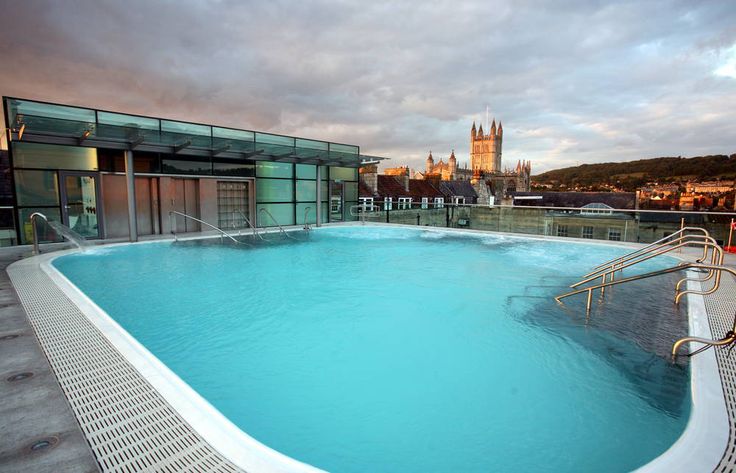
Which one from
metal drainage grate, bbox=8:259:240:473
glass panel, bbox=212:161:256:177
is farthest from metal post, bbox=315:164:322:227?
metal drainage grate, bbox=8:259:240:473

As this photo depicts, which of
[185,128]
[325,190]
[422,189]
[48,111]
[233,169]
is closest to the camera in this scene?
[48,111]

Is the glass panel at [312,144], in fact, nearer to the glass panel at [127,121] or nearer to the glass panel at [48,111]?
the glass panel at [127,121]

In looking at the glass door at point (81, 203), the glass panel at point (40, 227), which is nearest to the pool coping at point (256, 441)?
the glass panel at point (40, 227)

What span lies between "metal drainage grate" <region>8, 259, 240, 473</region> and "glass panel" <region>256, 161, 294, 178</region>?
10460mm

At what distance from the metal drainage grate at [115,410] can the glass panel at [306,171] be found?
1149cm

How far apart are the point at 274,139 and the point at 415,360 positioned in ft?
38.8

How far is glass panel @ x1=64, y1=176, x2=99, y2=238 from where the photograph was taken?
934 centimetres

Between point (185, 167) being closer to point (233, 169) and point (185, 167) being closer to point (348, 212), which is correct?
point (233, 169)

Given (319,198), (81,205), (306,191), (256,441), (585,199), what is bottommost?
→ (256,441)

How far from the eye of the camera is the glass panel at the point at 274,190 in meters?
13.6

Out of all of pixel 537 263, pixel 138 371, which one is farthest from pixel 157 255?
pixel 537 263

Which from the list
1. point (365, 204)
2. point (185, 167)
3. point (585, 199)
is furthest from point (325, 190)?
point (585, 199)

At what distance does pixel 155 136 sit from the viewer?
398 inches

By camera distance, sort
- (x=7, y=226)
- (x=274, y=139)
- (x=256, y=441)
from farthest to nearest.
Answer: (x=274, y=139), (x=7, y=226), (x=256, y=441)
